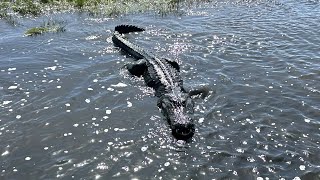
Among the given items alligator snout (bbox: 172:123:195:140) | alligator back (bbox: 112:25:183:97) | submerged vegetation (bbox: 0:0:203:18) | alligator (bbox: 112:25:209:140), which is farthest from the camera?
submerged vegetation (bbox: 0:0:203:18)

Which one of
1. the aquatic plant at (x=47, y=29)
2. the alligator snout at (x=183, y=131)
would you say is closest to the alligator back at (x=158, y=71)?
the alligator snout at (x=183, y=131)

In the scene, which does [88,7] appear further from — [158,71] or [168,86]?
[168,86]

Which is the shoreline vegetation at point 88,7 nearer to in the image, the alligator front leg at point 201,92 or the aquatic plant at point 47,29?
the aquatic plant at point 47,29

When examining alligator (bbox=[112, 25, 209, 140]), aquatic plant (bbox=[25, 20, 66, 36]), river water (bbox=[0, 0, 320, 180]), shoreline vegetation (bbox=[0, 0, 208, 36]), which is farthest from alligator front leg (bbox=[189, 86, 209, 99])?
shoreline vegetation (bbox=[0, 0, 208, 36])

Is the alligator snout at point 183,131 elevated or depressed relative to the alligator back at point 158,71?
depressed

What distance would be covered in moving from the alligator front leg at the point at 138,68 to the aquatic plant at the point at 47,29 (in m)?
5.62

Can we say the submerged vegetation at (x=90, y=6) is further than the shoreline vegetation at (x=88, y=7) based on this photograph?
Yes

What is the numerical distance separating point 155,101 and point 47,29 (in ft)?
27.5

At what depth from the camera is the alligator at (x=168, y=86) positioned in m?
10.1

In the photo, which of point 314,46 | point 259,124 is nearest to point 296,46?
point 314,46

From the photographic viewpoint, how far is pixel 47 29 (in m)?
18.0

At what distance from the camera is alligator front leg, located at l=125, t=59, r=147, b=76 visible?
1381cm

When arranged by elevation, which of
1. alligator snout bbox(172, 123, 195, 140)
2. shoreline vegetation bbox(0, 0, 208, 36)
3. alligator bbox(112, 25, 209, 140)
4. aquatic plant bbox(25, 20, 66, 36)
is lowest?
alligator snout bbox(172, 123, 195, 140)

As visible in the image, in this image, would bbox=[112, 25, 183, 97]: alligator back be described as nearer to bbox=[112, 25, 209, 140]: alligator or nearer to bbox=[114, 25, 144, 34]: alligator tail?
bbox=[112, 25, 209, 140]: alligator
